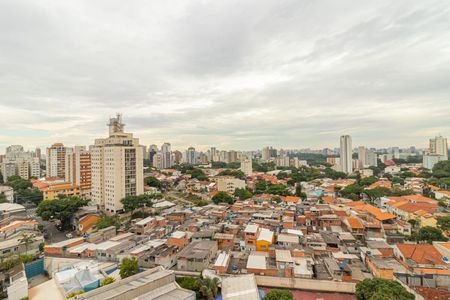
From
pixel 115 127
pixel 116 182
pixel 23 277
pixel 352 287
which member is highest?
pixel 115 127

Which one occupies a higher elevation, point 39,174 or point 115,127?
point 115,127

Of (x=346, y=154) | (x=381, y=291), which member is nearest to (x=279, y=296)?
(x=381, y=291)

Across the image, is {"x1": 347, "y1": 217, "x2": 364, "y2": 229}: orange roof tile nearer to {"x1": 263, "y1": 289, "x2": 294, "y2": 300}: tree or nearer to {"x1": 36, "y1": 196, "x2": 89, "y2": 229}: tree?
{"x1": 263, "y1": 289, "x2": 294, "y2": 300}: tree

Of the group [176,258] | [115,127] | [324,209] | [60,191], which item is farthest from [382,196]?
[60,191]

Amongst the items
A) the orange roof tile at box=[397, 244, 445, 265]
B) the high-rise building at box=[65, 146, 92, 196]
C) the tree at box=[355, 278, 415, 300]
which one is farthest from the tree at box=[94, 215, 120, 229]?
the orange roof tile at box=[397, 244, 445, 265]

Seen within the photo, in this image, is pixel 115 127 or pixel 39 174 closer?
pixel 115 127

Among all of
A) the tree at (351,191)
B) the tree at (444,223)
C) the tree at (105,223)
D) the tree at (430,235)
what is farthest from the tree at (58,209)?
the tree at (351,191)

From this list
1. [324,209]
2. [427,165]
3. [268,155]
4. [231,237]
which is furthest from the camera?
[268,155]

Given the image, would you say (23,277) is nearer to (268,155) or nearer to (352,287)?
(352,287)
